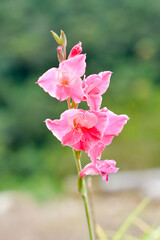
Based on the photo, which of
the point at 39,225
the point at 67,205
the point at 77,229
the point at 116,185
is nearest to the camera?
the point at 77,229

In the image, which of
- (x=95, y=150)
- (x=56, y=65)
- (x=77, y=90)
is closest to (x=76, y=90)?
(x=77, y=90)

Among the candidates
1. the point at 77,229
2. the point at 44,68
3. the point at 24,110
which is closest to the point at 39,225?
the point at 77,229

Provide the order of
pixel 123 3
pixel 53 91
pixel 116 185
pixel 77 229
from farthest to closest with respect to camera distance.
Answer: pixel 123 3 → pixel 116 185 → pixel 77 229 → pixel 53 91

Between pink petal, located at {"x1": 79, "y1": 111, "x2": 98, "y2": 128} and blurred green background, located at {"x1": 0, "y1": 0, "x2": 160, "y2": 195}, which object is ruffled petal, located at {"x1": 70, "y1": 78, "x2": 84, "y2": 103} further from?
blurred green background, located at {"x1": 0, "y1": 0, "x2": 160, "y2": 195}

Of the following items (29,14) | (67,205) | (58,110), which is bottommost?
(67,205)

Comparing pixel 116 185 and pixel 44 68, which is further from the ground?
pixel 44 68

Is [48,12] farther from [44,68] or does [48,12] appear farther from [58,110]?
[58,110]

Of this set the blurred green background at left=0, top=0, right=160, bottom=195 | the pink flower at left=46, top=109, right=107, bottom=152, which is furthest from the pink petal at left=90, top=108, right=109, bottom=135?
the blurred green background at left=0, top=0, right=160, bottom=195

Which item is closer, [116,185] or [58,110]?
[116,185]
